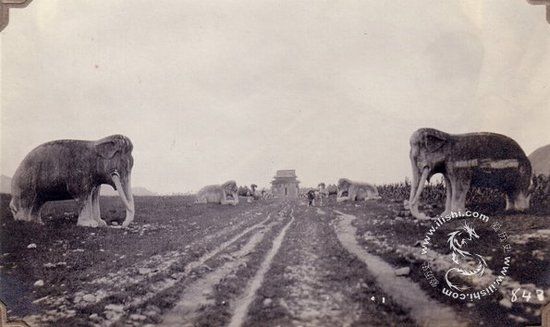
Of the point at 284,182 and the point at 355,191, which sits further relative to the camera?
the point at 284,182

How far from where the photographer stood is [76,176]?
24.5 ft

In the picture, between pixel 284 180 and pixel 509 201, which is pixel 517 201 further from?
pixel 284 180

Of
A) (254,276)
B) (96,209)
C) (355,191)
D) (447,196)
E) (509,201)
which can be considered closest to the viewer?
(254,276)

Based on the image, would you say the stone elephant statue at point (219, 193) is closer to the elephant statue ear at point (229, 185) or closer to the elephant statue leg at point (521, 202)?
the elephant statue ear at point (229, 185)

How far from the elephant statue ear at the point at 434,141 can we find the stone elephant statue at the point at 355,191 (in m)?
1.21

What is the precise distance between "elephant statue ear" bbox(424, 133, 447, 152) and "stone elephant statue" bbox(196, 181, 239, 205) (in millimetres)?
3194

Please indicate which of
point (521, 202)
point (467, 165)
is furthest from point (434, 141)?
point (521, 202)

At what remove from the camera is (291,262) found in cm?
586

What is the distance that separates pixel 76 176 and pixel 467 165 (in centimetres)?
655

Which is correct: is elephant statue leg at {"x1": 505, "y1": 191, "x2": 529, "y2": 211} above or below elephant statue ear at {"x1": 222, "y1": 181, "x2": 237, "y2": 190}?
below

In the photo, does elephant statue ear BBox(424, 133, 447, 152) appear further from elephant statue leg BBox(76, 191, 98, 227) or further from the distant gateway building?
elephant statue leg BBox(76, 191, 98, 227)

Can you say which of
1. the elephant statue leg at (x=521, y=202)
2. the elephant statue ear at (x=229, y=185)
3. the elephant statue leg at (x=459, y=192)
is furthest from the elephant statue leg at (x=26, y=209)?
the elephant statue leg at (x=521, y=202)

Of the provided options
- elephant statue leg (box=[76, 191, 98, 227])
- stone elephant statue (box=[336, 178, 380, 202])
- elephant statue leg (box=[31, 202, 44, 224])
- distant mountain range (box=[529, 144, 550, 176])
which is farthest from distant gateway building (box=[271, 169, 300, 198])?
elephant statue leg (box=[31, 202, 44, 224])

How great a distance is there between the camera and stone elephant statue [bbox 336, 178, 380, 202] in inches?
281
